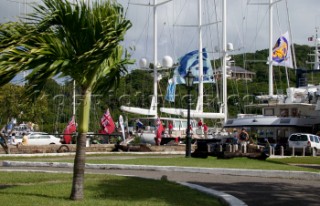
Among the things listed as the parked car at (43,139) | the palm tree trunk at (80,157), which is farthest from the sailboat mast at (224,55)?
Result: the palm tree trunk at (80,157)

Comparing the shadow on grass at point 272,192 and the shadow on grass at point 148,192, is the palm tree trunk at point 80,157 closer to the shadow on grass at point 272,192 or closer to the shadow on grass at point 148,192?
the shadow on grass at point 148,192

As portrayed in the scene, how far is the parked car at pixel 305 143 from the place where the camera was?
114 feet

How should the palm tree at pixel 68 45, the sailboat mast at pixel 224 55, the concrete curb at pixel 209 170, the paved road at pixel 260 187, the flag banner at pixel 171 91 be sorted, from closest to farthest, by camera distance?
the palm tree at pixel 68 45 < the paved road at pixel 260 187 < the concrete curb at pixel 209 170 < the sailboat mast at pixel 224 55 < the flag banner at pixel 171 91

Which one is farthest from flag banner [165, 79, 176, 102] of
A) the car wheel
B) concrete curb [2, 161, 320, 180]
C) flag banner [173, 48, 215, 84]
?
concrete curb [2, 161, 320, 180]

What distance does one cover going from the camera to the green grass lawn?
1079cm

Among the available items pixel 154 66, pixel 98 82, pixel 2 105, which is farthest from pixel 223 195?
pixel 2 105

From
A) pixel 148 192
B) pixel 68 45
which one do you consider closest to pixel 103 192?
pixel 148 192

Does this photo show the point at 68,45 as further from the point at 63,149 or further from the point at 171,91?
the point at 171,91

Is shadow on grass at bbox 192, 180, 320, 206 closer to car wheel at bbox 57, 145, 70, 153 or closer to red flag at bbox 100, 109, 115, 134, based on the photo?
car wheel at bbox 57, 145, 70, 153

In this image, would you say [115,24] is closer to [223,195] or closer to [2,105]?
[223,195]

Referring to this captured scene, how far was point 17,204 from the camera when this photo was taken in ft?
33.2

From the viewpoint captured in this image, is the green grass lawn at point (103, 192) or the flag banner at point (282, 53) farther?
the flag banner at point (282, 53)

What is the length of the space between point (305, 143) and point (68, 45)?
2735 cm

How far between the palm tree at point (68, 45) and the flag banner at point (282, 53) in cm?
3795
